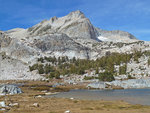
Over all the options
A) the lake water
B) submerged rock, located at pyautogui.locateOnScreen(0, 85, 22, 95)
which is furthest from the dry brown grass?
submerged rock, located at pyautogui.locateOnScreen(0, 85, 22, 95)

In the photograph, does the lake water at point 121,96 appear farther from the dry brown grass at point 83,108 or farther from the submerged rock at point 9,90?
the submerged rock at point 9,90

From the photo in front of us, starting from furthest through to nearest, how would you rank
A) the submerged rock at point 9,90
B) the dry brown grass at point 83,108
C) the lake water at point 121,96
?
the submerged rock at point 9,90 → the lake water at point 121,96 → the dry brown grass at point 83,108

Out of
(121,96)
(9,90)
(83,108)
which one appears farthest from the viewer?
(9,90)

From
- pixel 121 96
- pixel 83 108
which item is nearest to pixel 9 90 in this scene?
pixel 121 96

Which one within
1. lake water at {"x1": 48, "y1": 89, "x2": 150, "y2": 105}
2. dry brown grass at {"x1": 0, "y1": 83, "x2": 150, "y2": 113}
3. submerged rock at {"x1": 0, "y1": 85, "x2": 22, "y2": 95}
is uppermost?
submerged rock at {"x1": 0, "y1": 85, "x2": 22, "y2": 95}

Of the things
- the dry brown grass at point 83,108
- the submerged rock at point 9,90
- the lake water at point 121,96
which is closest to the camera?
the dry brown grass at point 83,108

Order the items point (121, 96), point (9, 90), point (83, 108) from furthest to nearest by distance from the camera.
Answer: point (9, 90), point (121, 96), point (83, 108)

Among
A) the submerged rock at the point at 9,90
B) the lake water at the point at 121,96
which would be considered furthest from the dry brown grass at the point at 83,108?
the submerged rock at the point at 9,90

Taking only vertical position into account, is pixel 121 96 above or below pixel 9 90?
below

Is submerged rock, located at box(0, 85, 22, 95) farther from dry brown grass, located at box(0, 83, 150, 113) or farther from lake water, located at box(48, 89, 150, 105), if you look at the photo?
dry brown grass, located at box(0, 83, 150, 113)

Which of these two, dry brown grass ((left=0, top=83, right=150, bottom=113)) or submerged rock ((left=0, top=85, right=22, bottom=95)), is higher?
submerged rock ((left=0, top=85, right=22, bottom=95))

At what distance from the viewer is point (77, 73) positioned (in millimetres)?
122125

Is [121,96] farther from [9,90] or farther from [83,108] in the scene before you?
[9,90]

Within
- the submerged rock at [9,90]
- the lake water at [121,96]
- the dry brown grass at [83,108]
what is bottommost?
the lake water at [121,96]
